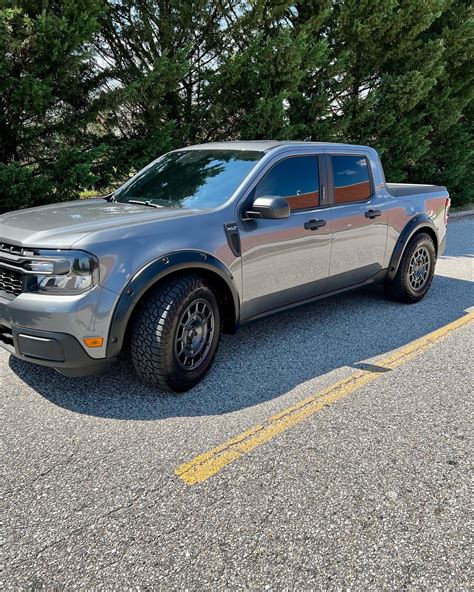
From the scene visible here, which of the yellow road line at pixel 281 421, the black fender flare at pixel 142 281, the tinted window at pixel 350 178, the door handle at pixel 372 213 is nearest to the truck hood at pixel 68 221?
the black fender flare at pixel 142 281

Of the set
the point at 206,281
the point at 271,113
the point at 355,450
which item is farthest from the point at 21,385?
the point at 271,113

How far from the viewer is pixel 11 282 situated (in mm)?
3018

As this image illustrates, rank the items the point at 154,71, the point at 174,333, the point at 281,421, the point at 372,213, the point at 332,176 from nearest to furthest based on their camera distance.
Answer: the point at 281,421
the point at 174,333
the point at 332,176
the point at 372,213
the point at 154,71

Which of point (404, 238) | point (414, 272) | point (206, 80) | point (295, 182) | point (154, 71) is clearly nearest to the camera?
point (295, 182)

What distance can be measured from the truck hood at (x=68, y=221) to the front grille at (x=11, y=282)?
199 millimetres

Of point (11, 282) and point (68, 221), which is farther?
point (68, 221)

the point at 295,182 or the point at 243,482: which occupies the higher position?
the point at 295,182

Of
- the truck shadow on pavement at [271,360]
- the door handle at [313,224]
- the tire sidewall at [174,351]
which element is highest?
the door handle at [313,224]

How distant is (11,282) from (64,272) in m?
0.46

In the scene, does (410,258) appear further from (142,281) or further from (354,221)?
(142,281)

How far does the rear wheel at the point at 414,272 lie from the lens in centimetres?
521

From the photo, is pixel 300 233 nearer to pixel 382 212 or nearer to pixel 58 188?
pixel 382 212

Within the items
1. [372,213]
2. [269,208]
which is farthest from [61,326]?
[372,213]

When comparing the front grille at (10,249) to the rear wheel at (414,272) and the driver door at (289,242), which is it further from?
the rear wheel at (414,272)
